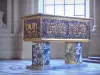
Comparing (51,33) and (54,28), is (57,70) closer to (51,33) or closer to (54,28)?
(51,33)

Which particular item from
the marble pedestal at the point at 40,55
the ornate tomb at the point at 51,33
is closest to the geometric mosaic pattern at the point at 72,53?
the ornate tomb at the point at 51,33

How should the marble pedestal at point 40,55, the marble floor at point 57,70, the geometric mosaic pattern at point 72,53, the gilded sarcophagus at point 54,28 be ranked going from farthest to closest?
the geometric mosaic pattern at point 72,53, the marble pedestal at point 40,55, the gilded sarcophagus at point 54,28, the marble floor at point 57,70

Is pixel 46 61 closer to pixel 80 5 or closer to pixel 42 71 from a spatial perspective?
pixel 42 71

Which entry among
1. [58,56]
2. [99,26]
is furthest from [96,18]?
[58,56]

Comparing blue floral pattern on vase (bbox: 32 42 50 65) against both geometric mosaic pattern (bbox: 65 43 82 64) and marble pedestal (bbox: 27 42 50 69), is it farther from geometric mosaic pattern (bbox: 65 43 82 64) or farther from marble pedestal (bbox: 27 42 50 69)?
geometric mosaic pattern (bbox: 65 43 82 64)

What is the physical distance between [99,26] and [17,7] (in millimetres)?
4274

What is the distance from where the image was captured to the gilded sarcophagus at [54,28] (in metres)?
9.66

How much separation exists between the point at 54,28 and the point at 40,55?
3.47ft

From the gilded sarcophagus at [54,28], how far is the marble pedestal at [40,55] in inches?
10.8

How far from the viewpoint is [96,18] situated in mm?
14922

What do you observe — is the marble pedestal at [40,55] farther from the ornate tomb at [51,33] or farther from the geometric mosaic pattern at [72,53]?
the geometric mosaic pattern at [72,53]

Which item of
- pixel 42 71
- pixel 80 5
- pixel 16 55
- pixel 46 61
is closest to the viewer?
pixel 42 71

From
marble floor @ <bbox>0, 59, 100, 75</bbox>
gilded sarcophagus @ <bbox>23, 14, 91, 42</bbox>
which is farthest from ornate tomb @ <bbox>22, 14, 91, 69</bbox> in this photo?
→ marble floor @ <bbox>0, 59, 100, 75</bbox>

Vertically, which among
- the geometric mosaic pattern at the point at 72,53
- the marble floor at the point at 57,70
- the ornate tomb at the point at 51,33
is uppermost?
the ornate tomb at the point at 51,33
